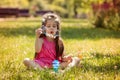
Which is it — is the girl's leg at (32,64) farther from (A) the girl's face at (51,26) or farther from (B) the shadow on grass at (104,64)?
(B) the shadow on grass at (104,64)

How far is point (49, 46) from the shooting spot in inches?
298

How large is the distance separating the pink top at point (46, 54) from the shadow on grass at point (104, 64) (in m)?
0.64

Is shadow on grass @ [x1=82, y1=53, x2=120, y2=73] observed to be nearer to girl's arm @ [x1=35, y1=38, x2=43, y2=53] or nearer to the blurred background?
girl's arm @ [x1=35, y1=38, x2=43, y2=53]

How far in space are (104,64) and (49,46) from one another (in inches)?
46.2

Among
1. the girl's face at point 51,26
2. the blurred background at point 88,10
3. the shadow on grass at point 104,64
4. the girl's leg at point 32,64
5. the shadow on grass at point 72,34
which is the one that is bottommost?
the blurred background at point 88,10

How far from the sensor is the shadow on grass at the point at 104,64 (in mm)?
7197

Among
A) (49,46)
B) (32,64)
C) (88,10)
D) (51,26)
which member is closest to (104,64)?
(49,46)

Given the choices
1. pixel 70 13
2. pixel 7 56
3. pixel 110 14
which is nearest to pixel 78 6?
pixel 70 13

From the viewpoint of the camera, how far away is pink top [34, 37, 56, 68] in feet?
24.3

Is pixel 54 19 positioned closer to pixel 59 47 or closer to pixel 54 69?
pixel 59 47

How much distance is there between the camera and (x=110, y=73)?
6.77m

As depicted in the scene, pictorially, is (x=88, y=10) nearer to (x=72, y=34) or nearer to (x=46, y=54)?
(x=72, y=34)

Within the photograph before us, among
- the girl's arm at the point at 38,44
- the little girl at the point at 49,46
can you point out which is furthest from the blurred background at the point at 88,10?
the girl's arm at the point at 38,44

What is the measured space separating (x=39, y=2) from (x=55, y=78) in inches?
3130
